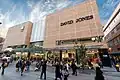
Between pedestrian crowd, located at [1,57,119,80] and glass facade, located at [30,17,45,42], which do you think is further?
glass facade, located at [30,17,45,42]

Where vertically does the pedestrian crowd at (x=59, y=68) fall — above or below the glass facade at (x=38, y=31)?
below

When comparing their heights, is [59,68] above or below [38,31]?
below

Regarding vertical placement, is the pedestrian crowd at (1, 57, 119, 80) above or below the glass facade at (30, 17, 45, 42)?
below

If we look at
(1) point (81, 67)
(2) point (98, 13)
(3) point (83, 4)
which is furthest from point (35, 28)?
(1) point (81, 67)

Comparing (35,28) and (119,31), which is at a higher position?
(35,28)

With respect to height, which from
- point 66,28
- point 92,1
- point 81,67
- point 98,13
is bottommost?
point 81,67

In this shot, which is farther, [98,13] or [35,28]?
[35,28]

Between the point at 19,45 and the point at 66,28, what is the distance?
2754 centimetres

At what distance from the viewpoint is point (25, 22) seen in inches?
2335

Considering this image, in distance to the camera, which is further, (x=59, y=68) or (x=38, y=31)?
(x=38, y=31)

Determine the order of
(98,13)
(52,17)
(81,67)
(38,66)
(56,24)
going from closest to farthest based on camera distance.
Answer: (38,66) < (81,67) < (98,13) < (56,24) < (52,17)

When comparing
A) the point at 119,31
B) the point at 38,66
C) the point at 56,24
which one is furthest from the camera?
the point at 56,24

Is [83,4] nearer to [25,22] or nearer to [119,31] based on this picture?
[119,31]

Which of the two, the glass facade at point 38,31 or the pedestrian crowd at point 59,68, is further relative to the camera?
the glass facade at point 38,31
